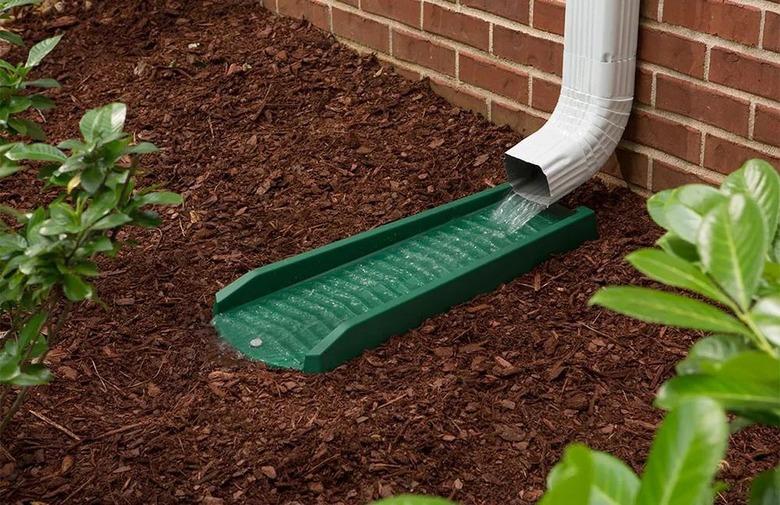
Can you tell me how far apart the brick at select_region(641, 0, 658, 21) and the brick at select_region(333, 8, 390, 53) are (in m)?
1.21

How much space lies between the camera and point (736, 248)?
95cm

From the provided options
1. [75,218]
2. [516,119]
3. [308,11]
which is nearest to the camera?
[75,218]

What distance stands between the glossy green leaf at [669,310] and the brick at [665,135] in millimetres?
2369

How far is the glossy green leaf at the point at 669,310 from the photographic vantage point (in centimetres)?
92

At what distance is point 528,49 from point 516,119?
257mm

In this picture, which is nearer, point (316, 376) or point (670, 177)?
point (316, 376)

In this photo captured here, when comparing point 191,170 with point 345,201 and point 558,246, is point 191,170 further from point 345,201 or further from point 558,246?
point 558,246

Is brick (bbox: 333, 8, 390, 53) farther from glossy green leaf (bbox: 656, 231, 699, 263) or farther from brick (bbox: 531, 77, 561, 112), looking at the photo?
glossy green leaf (bbox: 656, 231, 699, 263)

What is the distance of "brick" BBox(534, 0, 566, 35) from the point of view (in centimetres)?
347

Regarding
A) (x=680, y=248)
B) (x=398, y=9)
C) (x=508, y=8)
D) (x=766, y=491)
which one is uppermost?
(x=680, y=248)

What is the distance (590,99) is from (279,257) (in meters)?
1.04

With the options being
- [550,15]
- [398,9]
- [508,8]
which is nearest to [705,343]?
[550,15]

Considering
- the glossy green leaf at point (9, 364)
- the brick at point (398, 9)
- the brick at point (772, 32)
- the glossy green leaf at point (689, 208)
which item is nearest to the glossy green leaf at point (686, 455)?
the glossy green leaf at point (689, 208)

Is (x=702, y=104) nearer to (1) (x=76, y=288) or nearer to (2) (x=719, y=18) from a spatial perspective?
(2) (x=719, y=18)
